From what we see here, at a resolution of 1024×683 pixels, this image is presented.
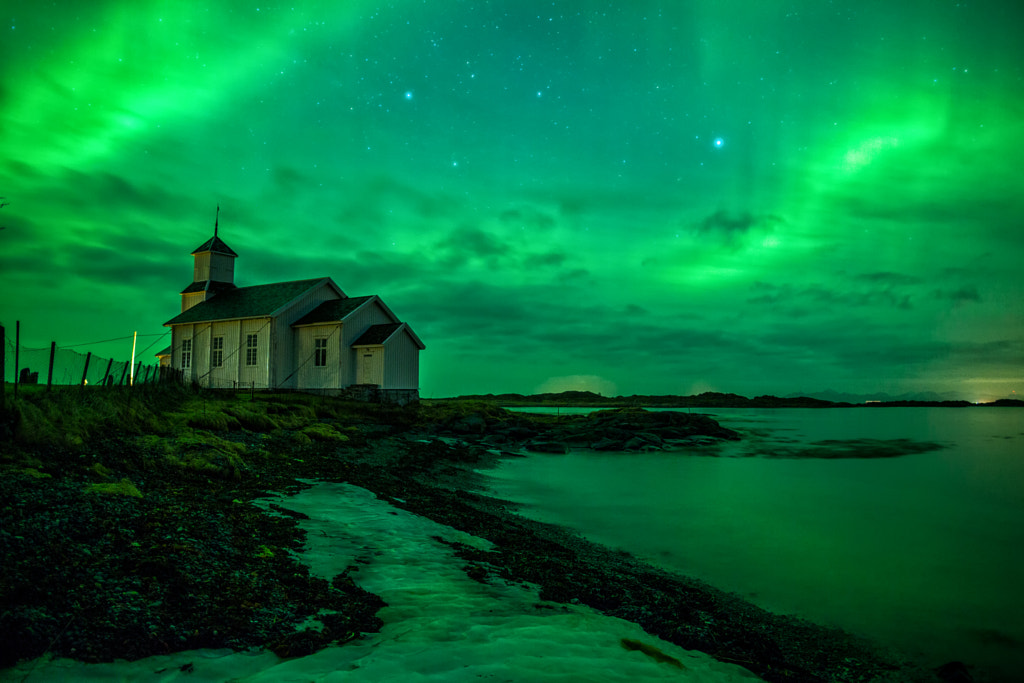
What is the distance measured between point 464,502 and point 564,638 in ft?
23.4

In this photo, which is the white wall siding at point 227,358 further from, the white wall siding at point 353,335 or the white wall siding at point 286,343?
the white wall siding at point 353,335

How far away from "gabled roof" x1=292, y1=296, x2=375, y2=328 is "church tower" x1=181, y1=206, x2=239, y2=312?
10.1 meters

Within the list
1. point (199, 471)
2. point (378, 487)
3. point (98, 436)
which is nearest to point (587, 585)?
point (378, 487)

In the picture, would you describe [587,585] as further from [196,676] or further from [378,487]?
[378,487]

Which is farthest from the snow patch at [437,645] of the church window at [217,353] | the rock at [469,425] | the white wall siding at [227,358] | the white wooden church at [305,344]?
the church window at [217,353]

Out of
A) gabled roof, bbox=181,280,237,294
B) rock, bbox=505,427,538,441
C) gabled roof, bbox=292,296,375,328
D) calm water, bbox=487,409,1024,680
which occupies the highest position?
gabled roof, bbox=181,280,237,294

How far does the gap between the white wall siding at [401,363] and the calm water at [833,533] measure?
1136 cm

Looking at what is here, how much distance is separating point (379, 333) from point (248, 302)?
961 cm

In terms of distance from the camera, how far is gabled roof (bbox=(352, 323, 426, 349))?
107 ft

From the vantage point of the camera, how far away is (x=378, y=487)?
10430 millimetres

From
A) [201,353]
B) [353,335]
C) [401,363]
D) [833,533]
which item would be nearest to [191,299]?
[201,353]

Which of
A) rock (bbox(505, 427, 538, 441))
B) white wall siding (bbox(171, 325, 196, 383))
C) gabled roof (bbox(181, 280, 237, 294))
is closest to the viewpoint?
rock (bbox(505, 427, 538, 441))

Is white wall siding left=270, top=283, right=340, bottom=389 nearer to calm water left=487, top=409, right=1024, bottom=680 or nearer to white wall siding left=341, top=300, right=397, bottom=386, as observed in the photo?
white wall siding left=341, top=300, right=397, bottom=386

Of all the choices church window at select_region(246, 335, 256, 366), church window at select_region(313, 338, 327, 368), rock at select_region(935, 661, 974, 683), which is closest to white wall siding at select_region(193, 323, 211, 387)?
church window at select_region(246, 335, 256, 366)
